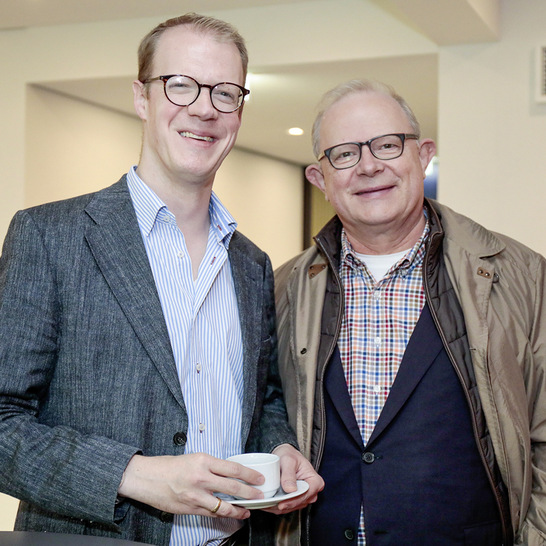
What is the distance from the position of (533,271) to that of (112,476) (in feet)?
4.10

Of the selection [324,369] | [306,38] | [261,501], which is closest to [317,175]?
[324,369]

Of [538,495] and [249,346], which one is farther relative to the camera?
[538,495]

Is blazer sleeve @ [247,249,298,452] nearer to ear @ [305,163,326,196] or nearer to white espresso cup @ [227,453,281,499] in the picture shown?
white espresso cup @ [227,453,281,499]

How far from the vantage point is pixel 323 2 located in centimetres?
495

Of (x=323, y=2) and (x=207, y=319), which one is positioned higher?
(x=323, y=2)

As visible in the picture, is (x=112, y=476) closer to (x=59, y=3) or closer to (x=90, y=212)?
(x=90, y=212)

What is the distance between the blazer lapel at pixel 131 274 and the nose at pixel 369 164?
0.70 metres

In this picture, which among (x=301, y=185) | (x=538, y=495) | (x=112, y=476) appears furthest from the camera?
(x=301, y=185)

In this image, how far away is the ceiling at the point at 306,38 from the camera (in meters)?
4.12

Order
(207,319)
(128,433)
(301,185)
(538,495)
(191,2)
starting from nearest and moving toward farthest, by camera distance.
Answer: (128,433), (207,319), (538,495), (191,2), (301,185)

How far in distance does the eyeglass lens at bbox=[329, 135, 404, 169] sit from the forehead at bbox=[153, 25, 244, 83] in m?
0.51

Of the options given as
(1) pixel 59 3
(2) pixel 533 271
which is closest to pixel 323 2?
(1) pixel 59 3

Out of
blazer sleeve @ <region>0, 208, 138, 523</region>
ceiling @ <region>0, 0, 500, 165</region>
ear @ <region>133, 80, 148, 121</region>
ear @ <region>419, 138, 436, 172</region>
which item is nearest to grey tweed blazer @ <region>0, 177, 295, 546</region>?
blazer sleeve @ <region>0, 208, 138, 523</region>

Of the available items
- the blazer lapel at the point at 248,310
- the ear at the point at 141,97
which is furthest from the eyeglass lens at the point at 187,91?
the blazer lapel at the point at 248,310
